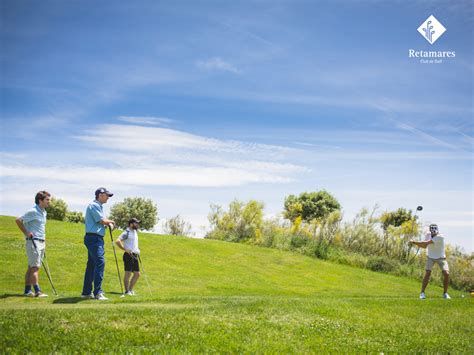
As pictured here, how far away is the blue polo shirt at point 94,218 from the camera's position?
11367mm

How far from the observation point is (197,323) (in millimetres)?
7855

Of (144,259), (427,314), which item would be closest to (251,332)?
(427,314)

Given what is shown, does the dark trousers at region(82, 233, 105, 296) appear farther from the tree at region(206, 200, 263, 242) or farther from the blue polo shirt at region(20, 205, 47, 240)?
the tree at region(206, 200, 263, 242)

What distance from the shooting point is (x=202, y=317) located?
833 centimetres

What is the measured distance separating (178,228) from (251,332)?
28.5 metres

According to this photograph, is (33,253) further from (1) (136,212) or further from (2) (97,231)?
(1) (136,212)

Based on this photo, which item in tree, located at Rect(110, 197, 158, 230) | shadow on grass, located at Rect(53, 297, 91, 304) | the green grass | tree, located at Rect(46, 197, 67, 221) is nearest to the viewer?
the green grass

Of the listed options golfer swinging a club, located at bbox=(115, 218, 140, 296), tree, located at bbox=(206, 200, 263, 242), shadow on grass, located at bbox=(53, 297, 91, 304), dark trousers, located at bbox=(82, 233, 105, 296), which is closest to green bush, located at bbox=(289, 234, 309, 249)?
tree, located at bbox=(206, 200, 263, 242)

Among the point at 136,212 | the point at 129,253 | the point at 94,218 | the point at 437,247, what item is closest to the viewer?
the point at 94,218

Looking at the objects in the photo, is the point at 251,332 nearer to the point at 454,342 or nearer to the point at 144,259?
the point at 454,342

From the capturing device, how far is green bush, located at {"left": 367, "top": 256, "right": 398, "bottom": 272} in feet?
88.7

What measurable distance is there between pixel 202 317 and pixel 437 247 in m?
10.9

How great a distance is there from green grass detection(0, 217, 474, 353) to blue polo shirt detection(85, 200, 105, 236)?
5.68ft

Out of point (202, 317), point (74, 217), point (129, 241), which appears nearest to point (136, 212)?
point (74, 217)
